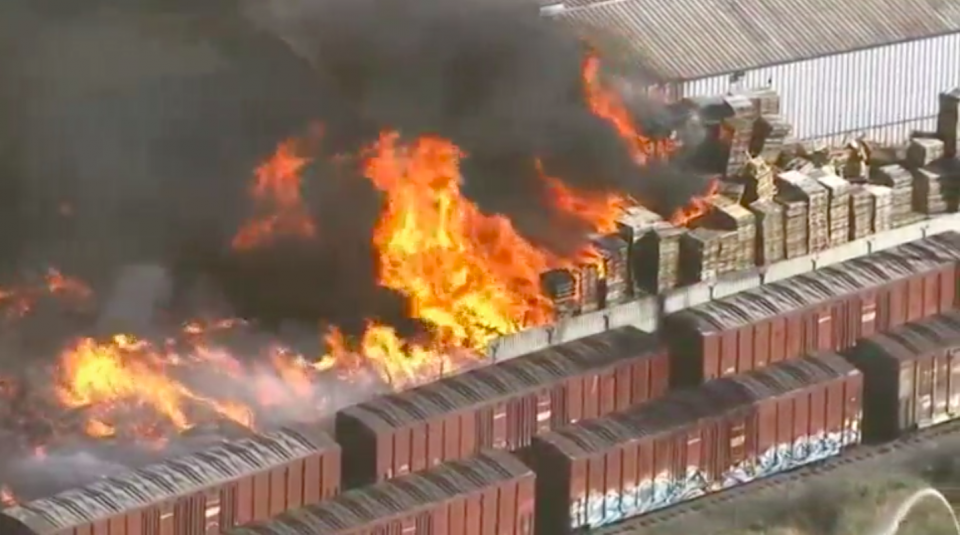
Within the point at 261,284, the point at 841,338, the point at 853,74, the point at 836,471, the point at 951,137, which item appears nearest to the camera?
the point at 836,471

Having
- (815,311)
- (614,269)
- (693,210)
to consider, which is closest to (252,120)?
(693,210)

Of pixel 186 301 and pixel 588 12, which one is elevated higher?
pixel 588 12

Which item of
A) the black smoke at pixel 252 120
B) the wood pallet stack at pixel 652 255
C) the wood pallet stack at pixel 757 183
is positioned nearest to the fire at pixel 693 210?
the black smoke at pixel 252 120

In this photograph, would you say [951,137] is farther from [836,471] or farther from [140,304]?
[140,304]

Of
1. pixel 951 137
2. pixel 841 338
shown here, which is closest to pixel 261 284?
pixel 841 338

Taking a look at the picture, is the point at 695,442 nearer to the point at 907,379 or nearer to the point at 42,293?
the point at 907,379
